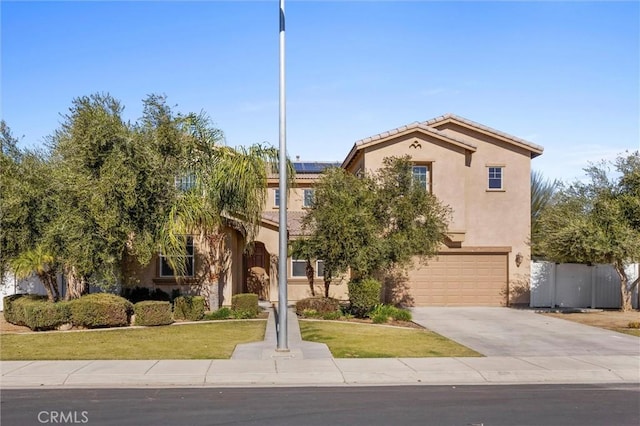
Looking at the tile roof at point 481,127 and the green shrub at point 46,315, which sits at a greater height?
the tile roof at point 481,127

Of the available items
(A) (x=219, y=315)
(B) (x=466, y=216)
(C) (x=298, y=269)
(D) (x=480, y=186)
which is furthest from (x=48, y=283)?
(D) (x=480, y=186)

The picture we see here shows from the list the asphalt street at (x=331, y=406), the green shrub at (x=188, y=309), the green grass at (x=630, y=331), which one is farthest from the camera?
the green shrub at (x=188, y=309)

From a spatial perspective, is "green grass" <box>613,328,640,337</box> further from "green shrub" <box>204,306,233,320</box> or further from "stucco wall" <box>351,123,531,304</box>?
"green shrub" <box>204,306,233,320</box>

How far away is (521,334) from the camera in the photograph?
17781 millimetres

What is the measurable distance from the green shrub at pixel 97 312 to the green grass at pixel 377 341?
523 cm

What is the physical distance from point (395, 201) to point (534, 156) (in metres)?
9.17

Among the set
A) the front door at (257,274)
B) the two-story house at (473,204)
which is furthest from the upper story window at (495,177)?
the front door at (257,274)

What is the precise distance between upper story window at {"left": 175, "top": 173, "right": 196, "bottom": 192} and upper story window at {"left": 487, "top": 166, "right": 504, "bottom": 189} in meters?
12.9

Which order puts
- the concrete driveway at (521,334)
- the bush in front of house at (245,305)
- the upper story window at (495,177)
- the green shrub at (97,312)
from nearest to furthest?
1. the concrete driveway at (521,334)
2. the green shrub at (97,312)
3. the bush in front of house at (245,305)
4. the upper story window at (495,177)

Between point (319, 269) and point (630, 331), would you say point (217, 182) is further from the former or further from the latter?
point (630, 331)

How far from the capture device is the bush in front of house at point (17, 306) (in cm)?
1831

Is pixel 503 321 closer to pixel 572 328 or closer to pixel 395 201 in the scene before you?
pixel 572 328

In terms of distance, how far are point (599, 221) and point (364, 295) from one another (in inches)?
345

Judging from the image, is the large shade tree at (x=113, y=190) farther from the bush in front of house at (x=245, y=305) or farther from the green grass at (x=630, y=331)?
the green grass at (x=630, y=331)
